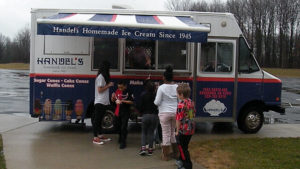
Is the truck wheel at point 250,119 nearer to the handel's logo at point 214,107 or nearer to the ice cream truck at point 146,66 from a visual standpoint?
the ice cream truck at point 146,66

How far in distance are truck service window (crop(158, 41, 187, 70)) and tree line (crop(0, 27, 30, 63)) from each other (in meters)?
91.5

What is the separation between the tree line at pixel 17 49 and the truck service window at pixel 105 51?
91.0 meters

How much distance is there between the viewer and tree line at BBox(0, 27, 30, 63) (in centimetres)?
9553

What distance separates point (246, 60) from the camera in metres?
9.23

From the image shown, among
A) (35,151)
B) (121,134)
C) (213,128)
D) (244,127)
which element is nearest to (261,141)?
(244,127)

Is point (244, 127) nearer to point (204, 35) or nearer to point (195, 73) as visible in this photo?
point (195, 73)

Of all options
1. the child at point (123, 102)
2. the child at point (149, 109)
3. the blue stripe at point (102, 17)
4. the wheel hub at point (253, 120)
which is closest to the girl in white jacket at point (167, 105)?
the child at point (149, 109)

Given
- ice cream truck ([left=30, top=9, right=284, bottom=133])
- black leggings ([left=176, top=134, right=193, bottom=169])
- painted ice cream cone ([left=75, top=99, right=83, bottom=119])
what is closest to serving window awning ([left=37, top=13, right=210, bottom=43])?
ice cream truck ([left=30, top=9, right=284, bottom=133])

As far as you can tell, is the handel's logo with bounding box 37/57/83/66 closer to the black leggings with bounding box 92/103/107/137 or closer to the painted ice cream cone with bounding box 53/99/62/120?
the painted ice cream cone with bounding box 53/99/62/120

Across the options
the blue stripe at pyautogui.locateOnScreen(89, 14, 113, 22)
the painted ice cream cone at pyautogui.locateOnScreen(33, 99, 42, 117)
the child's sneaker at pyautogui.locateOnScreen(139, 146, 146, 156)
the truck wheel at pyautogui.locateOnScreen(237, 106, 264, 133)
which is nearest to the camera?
the child's sneaker at pyautogui.locateOnScreen(139, 146, 146, 156)

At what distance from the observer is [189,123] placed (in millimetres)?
5543

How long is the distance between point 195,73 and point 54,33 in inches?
→ 142

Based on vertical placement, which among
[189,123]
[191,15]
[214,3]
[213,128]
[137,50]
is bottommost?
[213,128]

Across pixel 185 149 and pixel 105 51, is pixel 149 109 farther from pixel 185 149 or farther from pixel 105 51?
pixel 105 51
